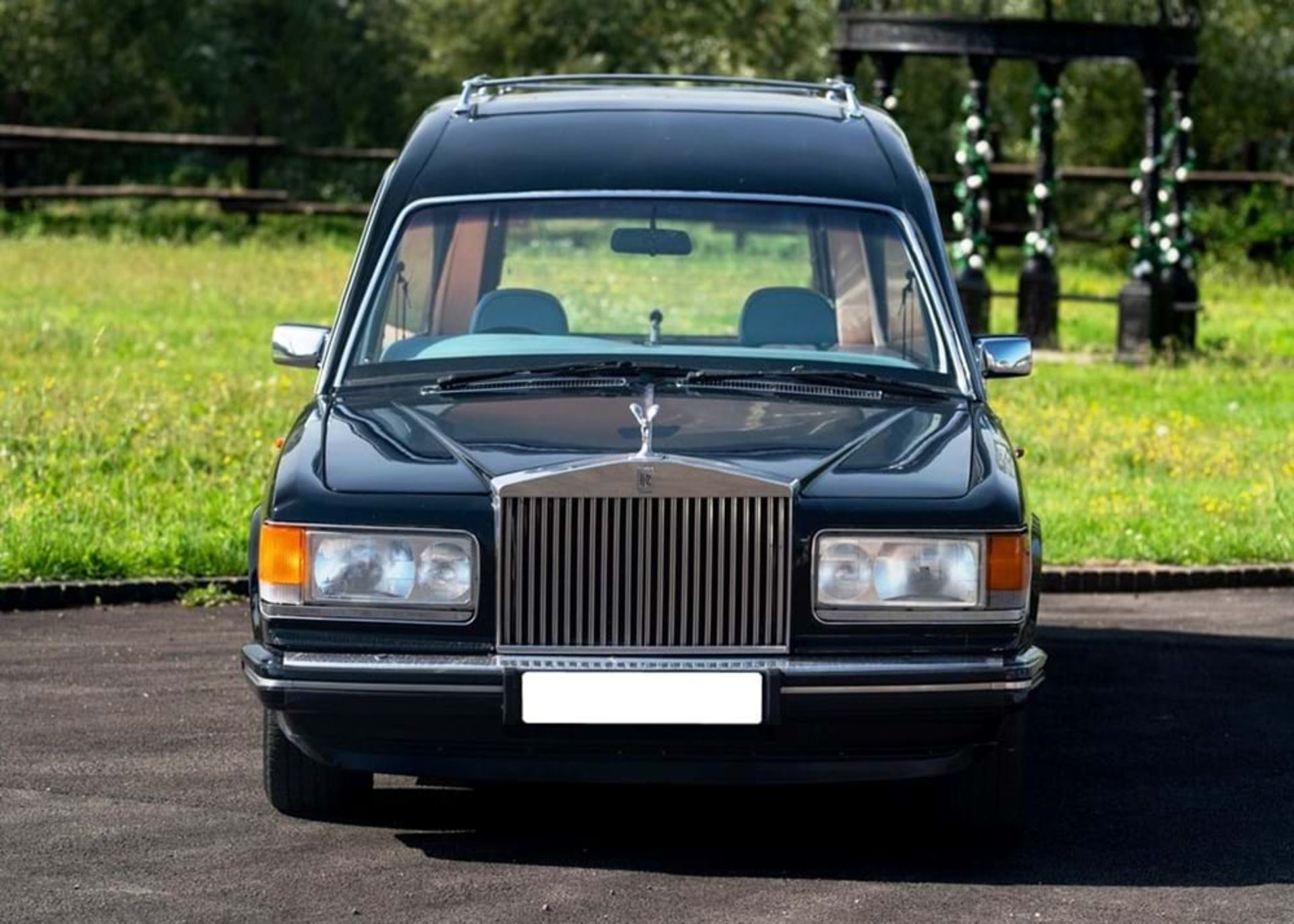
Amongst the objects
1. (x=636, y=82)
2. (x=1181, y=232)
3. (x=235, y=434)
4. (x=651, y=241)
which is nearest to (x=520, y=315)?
(x=651, y=241)

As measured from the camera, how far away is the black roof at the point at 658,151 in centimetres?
757

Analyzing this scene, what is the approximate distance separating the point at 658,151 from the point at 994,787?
2253 mm

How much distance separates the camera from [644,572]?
19.8 feet

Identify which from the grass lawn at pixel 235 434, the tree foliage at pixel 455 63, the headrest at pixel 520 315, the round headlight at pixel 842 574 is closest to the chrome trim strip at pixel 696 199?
the headrest at pixel 520 315

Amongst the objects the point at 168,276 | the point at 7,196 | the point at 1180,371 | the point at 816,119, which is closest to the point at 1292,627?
the point at 816,119

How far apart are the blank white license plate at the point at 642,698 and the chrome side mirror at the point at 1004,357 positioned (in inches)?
72.0

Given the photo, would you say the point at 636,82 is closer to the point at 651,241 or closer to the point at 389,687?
the point at 651,241

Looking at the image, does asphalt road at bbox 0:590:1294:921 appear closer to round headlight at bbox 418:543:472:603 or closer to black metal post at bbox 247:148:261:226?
round headlight at bbox 418:543:472:603

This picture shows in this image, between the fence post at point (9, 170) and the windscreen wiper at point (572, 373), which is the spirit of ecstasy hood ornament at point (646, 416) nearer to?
the windscreen wiper at point (572, 373)

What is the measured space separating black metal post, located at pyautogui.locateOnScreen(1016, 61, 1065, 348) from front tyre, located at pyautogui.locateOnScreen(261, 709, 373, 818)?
15.2 metres

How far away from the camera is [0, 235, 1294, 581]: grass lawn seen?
11328 mm

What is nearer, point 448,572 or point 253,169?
point 448,572

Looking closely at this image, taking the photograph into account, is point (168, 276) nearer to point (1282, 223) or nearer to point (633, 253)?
point (1282, 223)

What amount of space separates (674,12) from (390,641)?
40.9 m
